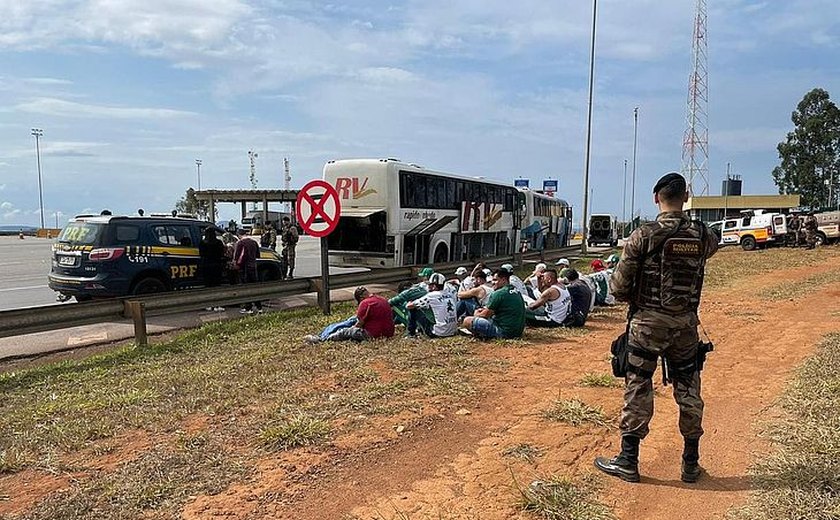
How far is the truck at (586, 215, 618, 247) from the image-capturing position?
154 ft

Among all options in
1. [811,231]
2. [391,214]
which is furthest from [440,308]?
[811,231]

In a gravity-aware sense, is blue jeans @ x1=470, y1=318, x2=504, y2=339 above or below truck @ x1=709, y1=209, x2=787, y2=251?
below

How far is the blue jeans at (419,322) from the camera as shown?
29.6 ft

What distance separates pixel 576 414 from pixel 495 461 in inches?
48.5

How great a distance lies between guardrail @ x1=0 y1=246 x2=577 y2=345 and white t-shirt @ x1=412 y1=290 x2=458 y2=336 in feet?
11.6

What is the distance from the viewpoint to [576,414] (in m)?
5.43

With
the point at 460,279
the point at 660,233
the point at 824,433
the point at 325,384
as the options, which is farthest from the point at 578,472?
the point at 460,279

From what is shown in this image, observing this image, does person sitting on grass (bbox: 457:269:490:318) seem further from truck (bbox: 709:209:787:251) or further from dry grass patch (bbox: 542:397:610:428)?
truck (bbox: 709:209:787:251)

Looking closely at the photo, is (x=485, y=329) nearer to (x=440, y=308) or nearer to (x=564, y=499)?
(x=440, y=308)

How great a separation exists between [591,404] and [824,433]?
1777 mm

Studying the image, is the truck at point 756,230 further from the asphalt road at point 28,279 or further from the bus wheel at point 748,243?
the asphalt road at point 28,279

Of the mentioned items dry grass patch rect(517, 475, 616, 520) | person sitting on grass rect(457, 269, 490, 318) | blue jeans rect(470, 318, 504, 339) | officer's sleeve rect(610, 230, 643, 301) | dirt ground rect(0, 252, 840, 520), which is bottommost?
dirt ground rect(0, 252, 840, 520)

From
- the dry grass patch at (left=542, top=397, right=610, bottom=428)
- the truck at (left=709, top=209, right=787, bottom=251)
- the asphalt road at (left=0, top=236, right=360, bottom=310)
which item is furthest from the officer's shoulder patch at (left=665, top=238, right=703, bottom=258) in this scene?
the truck at (left=709, top=209, right=787, bottom=251)

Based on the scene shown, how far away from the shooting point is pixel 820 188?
6588 cm
